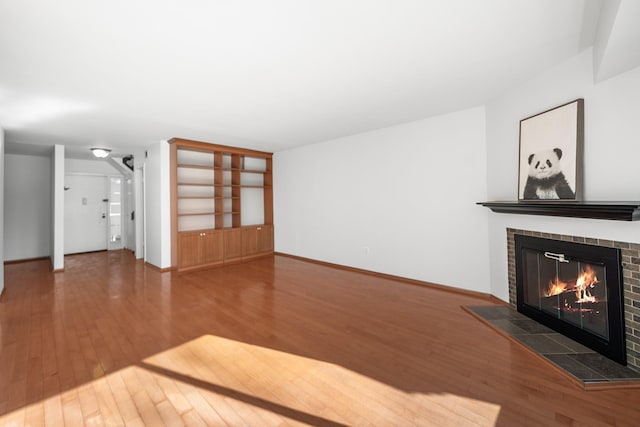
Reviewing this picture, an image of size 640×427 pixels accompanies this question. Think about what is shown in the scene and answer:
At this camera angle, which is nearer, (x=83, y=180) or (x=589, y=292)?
(x=589, y=292)

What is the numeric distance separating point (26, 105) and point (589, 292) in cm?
602

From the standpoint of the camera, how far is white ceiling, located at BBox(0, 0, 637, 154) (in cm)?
173

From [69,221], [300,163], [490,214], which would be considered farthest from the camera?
[69,221]

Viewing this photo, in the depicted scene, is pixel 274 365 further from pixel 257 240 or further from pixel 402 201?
pixel 257 240

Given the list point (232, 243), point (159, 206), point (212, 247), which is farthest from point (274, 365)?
point (159, 206)

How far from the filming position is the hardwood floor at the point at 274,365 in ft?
5.41

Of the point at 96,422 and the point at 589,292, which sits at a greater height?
the point at 589,292

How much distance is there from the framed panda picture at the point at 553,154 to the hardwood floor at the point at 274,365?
57.2 inches

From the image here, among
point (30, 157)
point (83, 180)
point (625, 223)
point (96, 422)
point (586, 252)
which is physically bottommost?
point (96, 422)

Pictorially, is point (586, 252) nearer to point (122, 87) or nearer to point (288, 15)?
point (288, 15)

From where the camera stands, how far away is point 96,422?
5.23 feet

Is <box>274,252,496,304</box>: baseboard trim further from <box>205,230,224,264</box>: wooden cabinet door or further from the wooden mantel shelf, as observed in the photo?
<box>205,230,224,264</box>: wooden cabinet door

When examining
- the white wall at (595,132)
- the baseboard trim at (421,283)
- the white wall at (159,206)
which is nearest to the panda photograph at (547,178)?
the white wall at (595,132)

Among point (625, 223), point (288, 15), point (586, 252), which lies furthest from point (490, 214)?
point (288, 15)
